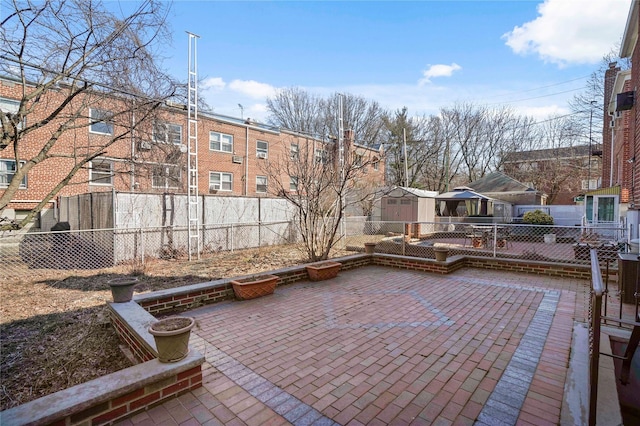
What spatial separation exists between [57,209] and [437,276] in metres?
16.3

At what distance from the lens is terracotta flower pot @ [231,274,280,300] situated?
480cm

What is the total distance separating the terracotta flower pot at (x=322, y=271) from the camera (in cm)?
601

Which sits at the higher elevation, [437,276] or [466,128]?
[466,128]

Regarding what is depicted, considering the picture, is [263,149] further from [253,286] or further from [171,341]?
[171,341]

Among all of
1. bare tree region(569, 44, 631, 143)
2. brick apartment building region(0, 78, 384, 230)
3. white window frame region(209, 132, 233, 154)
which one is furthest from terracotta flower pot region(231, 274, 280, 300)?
bare tree region(569, 44, 631, 143)

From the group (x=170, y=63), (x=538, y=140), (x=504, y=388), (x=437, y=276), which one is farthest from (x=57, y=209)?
(x=538, y=140)

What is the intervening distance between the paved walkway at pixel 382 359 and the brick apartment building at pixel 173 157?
4696 millimetres

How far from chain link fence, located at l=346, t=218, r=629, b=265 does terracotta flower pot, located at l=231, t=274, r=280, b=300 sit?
5.25m

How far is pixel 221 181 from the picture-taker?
1891 cm

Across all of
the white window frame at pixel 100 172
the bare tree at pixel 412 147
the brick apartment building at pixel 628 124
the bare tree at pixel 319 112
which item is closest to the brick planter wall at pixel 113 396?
the white window frame at pixel 100 172

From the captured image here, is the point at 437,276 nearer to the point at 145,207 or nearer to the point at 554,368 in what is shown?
the point at 554,368

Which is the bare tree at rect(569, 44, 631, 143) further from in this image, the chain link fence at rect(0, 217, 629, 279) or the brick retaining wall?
the brick retaining wall

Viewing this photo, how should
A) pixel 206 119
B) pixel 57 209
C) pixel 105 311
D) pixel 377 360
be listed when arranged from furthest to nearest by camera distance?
pixel 206 119, pixel 57 209, pixel 105 311, pixel 377 360

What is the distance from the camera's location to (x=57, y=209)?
14117mm
